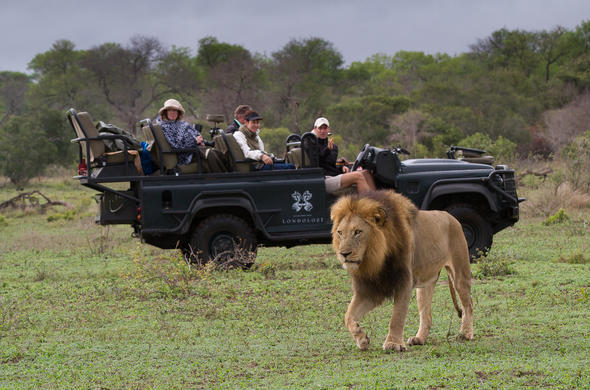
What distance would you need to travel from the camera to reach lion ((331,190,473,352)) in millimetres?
5375

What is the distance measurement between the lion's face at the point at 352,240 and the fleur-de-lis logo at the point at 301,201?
4372 mm

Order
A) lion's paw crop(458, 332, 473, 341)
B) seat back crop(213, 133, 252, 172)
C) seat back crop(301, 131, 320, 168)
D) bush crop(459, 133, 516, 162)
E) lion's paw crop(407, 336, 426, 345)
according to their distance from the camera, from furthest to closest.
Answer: bush crop(459, 133, 516, 162) < seat back crop(301, 131, 320, 168) < seat back crop(213, 133, 252, 172) < lion's paw crop(458, 332, 473, 341) < lion's paw crop(407, 336, 426, 345)

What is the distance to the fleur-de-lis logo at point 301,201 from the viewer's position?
977cm

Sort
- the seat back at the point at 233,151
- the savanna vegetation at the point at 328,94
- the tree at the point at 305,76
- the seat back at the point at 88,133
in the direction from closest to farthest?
1. the seat back at the point at 88,133
2. the seat back at the point at 233,151
3. the savanna vegetation at the point at 328,94
4. the tree at the point at 305,76

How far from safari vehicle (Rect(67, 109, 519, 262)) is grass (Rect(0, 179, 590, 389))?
1.57 feet

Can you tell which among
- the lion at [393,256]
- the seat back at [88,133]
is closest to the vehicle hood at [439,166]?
the seat back at [88,133]

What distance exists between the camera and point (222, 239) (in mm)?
9969

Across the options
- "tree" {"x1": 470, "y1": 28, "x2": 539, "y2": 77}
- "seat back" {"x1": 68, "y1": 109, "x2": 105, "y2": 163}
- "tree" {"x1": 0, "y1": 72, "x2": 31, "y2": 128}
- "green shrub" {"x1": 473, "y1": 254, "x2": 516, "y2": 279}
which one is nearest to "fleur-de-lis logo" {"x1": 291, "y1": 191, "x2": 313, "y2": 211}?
"green shrub" {"x1": 473, "y1": 254, "x2": 516, "y2": 279}

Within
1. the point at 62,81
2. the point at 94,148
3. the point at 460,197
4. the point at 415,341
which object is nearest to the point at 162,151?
the point at 94,148

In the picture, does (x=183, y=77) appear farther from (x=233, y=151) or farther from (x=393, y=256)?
(x=393, y=256)

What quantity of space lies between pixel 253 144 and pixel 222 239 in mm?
1273

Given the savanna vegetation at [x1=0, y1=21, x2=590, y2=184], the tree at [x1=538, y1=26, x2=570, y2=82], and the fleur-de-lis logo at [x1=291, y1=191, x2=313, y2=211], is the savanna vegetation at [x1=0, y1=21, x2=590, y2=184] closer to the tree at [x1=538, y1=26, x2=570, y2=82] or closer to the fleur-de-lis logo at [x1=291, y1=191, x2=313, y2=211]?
the tree at [x1=538, y1=26, x2=570, y2=82]

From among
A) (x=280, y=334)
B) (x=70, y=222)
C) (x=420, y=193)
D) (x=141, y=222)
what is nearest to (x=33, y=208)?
(x=70, y=222)

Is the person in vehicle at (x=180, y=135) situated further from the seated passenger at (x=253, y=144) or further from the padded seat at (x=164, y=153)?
the seated passenger at (x=253, y=144)
